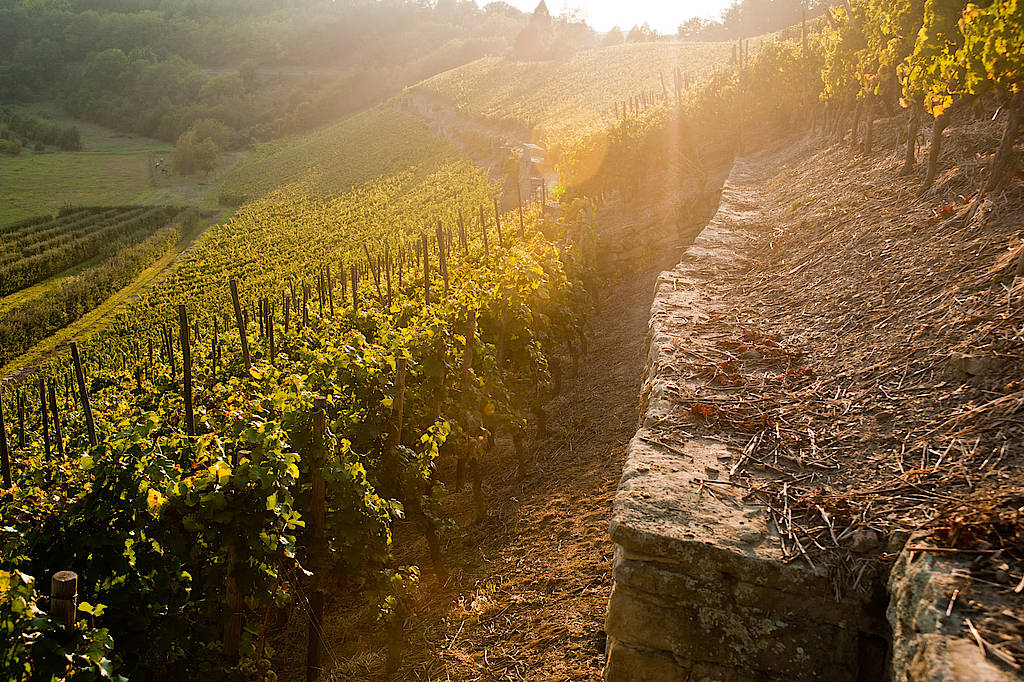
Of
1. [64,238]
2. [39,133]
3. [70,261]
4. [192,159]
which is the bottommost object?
[70,261]

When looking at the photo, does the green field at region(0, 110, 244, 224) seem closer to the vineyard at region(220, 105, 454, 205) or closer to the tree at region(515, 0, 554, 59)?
the vineyard at region(220, 105, 454, 205)

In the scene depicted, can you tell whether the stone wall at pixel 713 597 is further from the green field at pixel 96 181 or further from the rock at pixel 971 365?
the green field at pixel 96 181

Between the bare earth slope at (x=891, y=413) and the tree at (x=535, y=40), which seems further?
the tree at (x=535, y=40)

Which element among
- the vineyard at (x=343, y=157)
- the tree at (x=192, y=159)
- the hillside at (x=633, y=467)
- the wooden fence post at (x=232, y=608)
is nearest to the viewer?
the hillside at (x=633, y=467)

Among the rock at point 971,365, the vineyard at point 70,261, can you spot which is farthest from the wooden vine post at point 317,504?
the vineyard at point 70,261

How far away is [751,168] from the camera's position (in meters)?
17.0

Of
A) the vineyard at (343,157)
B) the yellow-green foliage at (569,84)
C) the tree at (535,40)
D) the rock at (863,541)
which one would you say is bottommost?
the rock at (863,541)

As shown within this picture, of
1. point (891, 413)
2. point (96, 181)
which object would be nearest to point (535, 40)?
point (96, 181)

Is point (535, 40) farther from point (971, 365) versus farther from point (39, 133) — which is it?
point (971, 365)

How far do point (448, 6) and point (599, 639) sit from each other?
168 m

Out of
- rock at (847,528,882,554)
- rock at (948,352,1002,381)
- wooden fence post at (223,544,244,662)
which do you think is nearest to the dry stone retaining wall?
rock at (847,528,882,554)

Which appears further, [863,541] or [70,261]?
[70,261]

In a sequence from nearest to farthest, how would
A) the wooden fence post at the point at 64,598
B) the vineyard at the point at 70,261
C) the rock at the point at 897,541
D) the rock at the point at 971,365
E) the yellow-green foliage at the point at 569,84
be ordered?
the wooden fence post at the point at 64,598 → the rock at the point at 897,541 → the rock at the point at 971,365 → the vineyard at the point at 70,261 → the yellow-green foliage at the point at 569,84

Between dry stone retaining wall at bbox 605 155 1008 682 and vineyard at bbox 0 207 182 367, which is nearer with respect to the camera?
dry stone retaining wall at bbox 605 155 1008 682
